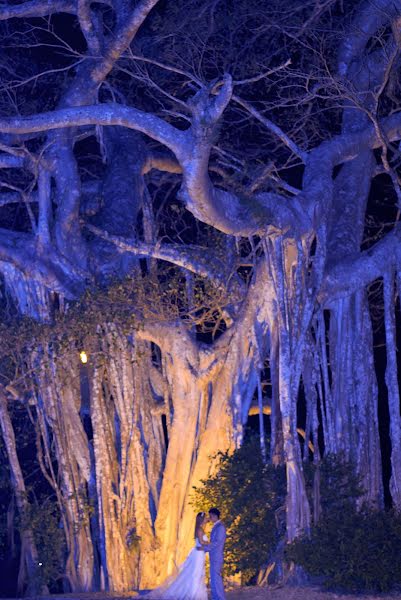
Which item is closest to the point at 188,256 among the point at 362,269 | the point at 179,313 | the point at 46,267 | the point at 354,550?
the point at 179,313

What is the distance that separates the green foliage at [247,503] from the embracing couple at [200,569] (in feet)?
1.60

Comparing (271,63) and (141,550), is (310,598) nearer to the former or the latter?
(141,550)

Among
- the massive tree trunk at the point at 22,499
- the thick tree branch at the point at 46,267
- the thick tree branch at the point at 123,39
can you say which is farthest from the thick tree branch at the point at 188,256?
the massive tree trunk at the point at 22,499

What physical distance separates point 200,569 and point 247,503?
3.15 ft

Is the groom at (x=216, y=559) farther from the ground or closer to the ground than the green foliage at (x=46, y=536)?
closer to the ground

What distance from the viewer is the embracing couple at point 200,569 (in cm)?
788

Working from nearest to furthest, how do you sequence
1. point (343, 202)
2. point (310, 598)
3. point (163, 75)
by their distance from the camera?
point (310, 598) → point (343, 202) → point (163, 75)

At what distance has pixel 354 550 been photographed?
7957 mm

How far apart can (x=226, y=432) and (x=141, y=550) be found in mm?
1388

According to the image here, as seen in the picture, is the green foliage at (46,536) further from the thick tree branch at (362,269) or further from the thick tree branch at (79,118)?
the thick tree branch at (79,118)

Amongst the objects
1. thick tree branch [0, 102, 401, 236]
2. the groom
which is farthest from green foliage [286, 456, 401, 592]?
thick tree branch [0, 102, 401, 236]

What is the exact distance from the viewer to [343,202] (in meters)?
10.9

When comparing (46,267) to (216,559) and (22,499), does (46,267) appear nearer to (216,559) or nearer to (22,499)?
(22,499)

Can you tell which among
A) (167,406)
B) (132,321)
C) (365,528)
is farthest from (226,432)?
(365,528)
